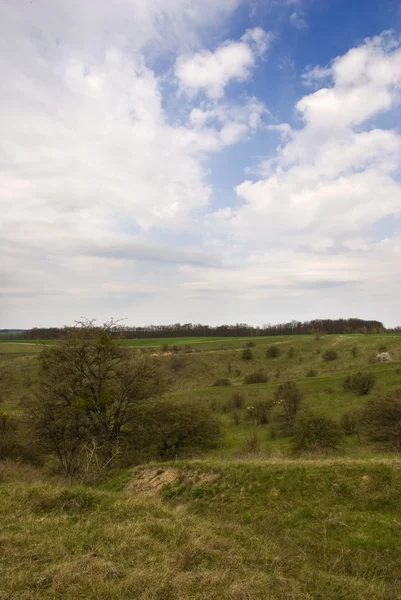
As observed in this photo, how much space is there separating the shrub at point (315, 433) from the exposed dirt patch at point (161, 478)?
1426 centimetres

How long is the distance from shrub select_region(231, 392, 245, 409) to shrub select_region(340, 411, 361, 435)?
15.5 meters

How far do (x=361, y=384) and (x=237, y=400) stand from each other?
15913 millimetres

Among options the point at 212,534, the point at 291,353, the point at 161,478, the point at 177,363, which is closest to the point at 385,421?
the point at 161,478

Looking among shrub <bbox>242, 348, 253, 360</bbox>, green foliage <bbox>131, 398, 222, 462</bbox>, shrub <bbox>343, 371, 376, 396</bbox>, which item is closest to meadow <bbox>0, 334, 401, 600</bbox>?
green foliage <bbox>131, 398, 222, 462</bbox>

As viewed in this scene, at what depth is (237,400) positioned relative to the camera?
153ft

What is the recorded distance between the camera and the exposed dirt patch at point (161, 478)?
13.1 meters

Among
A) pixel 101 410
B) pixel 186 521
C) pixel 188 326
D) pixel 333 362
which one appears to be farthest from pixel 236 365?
pixel 188 326

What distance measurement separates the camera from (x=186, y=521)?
8.45m

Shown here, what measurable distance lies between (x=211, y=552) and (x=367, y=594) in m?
2.80

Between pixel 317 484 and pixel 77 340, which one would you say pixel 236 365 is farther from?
pixel 317 484

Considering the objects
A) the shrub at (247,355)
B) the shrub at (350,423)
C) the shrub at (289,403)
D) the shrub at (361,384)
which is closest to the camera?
the shrub at (350,423)

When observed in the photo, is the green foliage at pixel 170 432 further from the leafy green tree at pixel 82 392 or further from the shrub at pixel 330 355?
the shrub at pixel 330 355

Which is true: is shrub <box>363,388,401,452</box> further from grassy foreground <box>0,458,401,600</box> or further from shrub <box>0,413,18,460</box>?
shrub <box>0,413,18,460</box>

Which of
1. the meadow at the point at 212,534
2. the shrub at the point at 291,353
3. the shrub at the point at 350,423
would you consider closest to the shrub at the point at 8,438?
the meadow at the point at 212,534
